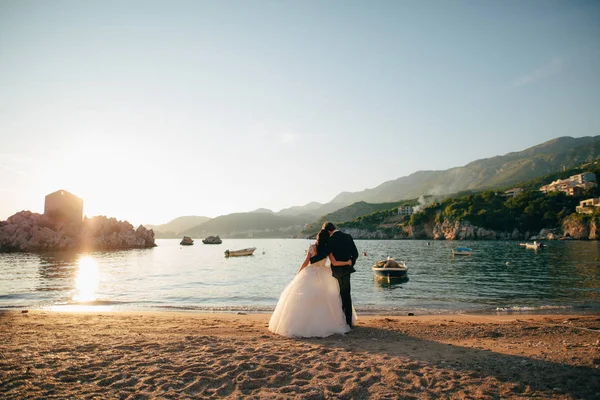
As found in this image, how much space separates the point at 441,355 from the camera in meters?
7.76

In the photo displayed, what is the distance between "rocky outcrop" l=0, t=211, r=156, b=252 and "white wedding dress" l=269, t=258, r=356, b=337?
11764cm

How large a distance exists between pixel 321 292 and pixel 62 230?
123m

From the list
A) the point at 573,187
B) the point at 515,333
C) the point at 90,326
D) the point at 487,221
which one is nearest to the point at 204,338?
the point at 90,326

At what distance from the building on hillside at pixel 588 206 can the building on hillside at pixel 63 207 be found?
18293 centimetres

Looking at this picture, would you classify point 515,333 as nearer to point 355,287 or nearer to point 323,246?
point 323,246

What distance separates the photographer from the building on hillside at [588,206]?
119 metres

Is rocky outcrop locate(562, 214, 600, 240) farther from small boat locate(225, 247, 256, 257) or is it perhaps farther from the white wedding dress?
the white wedding dress

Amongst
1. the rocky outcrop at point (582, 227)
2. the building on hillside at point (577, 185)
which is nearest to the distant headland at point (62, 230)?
the rocky outcrop at point (582, 227)

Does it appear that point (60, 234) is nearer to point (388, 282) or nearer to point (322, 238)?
point (388, 282)

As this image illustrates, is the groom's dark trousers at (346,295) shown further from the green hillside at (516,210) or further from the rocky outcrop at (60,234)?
the green hillside at (516,210)

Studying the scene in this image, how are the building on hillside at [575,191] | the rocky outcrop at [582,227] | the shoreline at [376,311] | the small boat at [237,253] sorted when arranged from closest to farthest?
the shoreline at [376,311] < the small boat at [237,253] < the rocky outcrop at [582,227] < the building on hillside at [575,191]

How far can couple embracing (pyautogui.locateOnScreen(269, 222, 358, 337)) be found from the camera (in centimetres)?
957

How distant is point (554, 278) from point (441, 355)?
2995 centimetres

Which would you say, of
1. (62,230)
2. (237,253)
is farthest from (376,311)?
(62,230)
